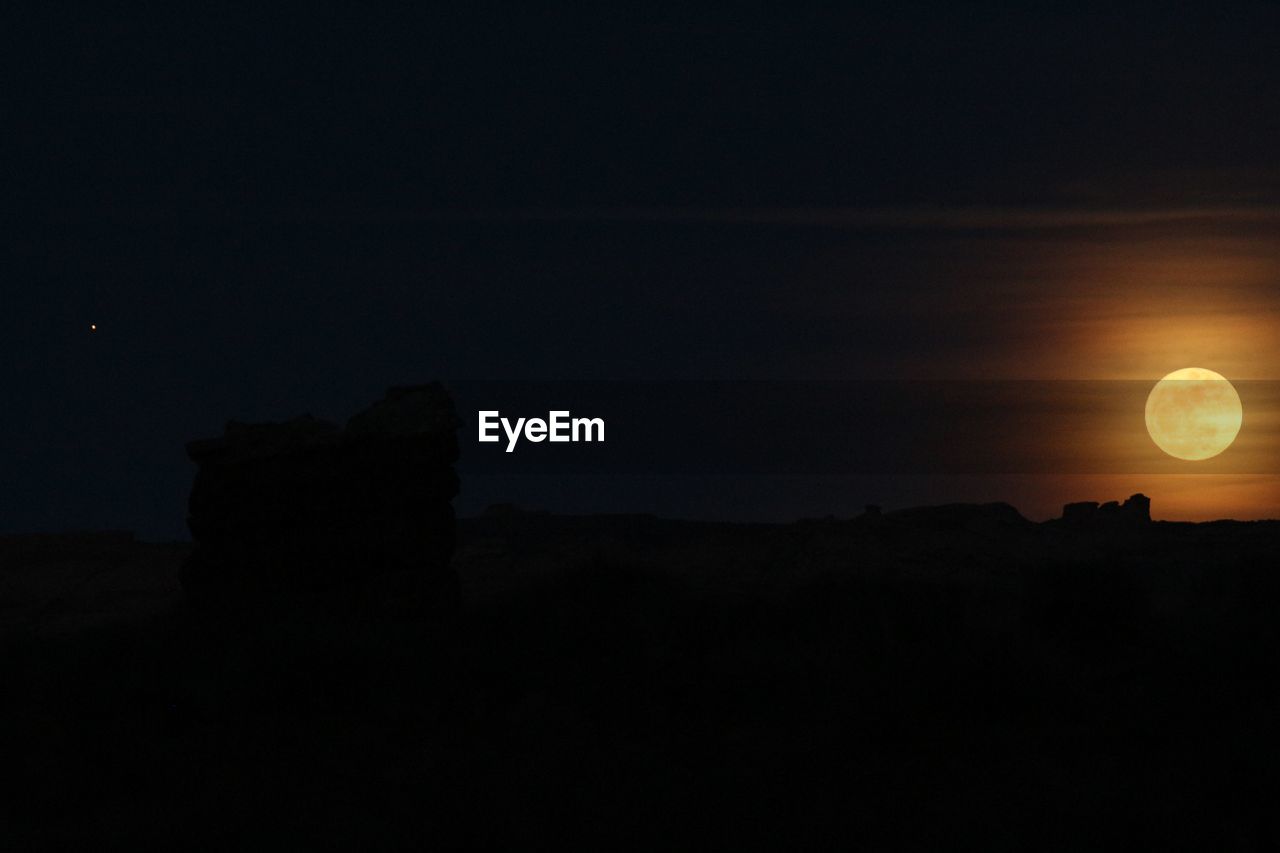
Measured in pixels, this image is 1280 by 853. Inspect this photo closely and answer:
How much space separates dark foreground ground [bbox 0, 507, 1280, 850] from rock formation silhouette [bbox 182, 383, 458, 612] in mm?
832

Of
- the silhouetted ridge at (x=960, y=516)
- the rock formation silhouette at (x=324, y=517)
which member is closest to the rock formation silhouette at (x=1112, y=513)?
the silhouetted ridge at (x=960, y=516)

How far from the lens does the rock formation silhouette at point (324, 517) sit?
25969 mm

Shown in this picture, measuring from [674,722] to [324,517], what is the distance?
9639 mm

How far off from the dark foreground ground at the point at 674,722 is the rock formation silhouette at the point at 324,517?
2.73 feet

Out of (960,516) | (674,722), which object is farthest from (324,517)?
(960,516)

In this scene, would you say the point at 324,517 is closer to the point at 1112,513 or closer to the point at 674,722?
the point at 674,722

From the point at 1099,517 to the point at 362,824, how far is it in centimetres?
4983

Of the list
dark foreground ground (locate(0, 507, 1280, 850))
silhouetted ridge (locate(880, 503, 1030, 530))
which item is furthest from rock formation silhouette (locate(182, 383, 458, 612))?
silhouetted ridge (locate(880, 503, 1030, 530))

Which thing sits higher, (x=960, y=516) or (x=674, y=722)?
(x=960, y=516)

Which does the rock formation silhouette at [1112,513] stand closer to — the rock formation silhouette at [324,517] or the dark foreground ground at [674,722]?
the dark foreground ground at [674,722]

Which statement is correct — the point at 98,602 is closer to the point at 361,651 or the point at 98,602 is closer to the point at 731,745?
the point at 361,651

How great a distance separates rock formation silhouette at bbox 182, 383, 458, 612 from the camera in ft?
85.2

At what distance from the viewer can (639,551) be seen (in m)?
55.2

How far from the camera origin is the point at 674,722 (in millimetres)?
18469
